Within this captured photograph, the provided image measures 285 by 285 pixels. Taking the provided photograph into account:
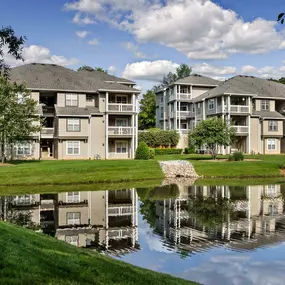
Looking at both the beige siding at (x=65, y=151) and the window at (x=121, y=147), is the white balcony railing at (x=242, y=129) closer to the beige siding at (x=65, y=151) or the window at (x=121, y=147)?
the window at (x=121, y=147)

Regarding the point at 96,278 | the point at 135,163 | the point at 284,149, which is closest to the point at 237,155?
the point at 135,163

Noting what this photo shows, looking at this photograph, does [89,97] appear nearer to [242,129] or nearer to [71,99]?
[71,99]

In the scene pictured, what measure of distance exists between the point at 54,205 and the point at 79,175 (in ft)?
31.9

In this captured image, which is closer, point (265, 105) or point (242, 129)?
point (242, 129)

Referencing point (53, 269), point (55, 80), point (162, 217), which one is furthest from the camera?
point (55, 80)

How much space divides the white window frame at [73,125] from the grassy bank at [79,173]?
9.81 metres

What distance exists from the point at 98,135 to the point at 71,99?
17.2 feet

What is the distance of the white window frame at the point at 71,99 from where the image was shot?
1789 inches

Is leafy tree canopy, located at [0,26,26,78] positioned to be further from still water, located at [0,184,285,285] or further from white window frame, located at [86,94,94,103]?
white window frame, located at [86,94,94,103]

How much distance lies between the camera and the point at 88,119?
4444 cm

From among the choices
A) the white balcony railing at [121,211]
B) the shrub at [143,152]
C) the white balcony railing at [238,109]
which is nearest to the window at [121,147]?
the shrub at [143,152]

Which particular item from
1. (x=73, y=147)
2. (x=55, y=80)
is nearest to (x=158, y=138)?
(x=73, y=147)

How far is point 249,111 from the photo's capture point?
5316 centimetres

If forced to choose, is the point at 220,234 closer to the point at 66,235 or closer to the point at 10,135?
the point at 66,235
